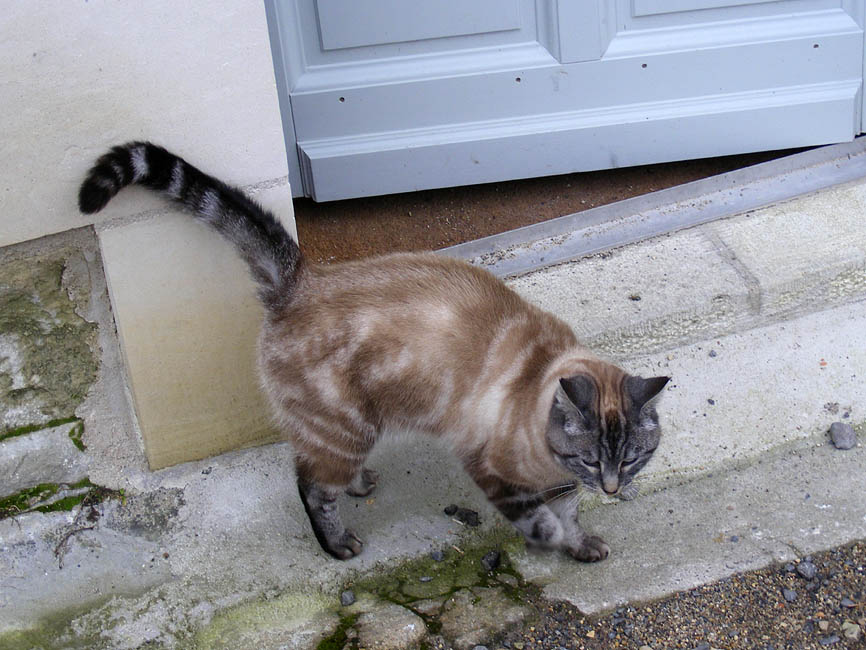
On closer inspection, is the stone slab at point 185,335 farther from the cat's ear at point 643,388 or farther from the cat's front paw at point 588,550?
the cat's ear at point 643,388

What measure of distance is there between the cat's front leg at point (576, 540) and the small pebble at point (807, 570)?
0.57 m

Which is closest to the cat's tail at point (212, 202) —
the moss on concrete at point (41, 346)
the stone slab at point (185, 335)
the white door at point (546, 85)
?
the stone slab at point (185, 335)

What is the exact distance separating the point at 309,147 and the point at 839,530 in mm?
2305

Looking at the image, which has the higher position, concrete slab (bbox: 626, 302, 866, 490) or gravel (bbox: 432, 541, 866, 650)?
concrete slab (bbox: 626, 302, 866, 490)

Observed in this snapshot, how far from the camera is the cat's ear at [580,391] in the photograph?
2.60 metres

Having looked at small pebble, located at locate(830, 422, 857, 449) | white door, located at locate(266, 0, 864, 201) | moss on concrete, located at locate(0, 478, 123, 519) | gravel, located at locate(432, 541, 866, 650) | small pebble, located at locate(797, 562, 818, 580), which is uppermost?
white door, located at locate(266, 0, 864, 201)

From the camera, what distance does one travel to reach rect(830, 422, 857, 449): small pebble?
3.27m

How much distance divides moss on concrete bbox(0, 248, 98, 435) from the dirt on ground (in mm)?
1047

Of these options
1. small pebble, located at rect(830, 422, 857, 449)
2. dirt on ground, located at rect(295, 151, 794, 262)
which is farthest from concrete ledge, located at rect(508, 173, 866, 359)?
small pebble, located at rect(830, 422, 857, 449)

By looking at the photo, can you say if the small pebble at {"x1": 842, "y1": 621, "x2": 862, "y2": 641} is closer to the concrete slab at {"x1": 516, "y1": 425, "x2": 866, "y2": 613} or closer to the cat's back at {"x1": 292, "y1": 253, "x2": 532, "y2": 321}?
the concrete slab at {"x1": 516, "y1": 425, "x2": 866, "y2": 613}

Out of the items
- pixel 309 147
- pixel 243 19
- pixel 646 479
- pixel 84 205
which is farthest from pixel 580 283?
pixel 84 205

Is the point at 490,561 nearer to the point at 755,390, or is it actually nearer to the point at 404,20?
the point at 755,390

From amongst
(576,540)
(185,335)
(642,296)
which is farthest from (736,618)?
(185,335)

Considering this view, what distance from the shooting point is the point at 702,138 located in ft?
12.8
